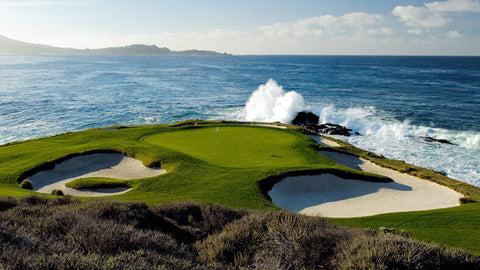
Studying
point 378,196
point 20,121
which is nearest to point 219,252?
point 378,196

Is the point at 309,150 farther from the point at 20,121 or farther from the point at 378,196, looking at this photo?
the point at 20,121

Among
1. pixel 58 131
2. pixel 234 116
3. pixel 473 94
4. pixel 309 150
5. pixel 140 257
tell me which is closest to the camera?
pixel 140 257

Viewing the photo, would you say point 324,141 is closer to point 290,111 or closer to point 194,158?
point 194,158

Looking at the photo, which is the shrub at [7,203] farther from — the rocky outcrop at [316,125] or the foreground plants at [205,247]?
the rocky outcrop at [316,125]

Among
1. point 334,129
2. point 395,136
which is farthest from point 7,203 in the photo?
Answer: point 395,136

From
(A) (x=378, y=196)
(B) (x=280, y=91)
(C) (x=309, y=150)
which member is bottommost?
(A) (x=378, y=196)

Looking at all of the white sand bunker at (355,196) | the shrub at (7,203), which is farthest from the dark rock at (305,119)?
the shrub at (7,203)

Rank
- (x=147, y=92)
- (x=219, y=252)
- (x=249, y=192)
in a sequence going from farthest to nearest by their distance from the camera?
(x=147, y=92)
(x=249, y=192)
(x=219, y=252)
